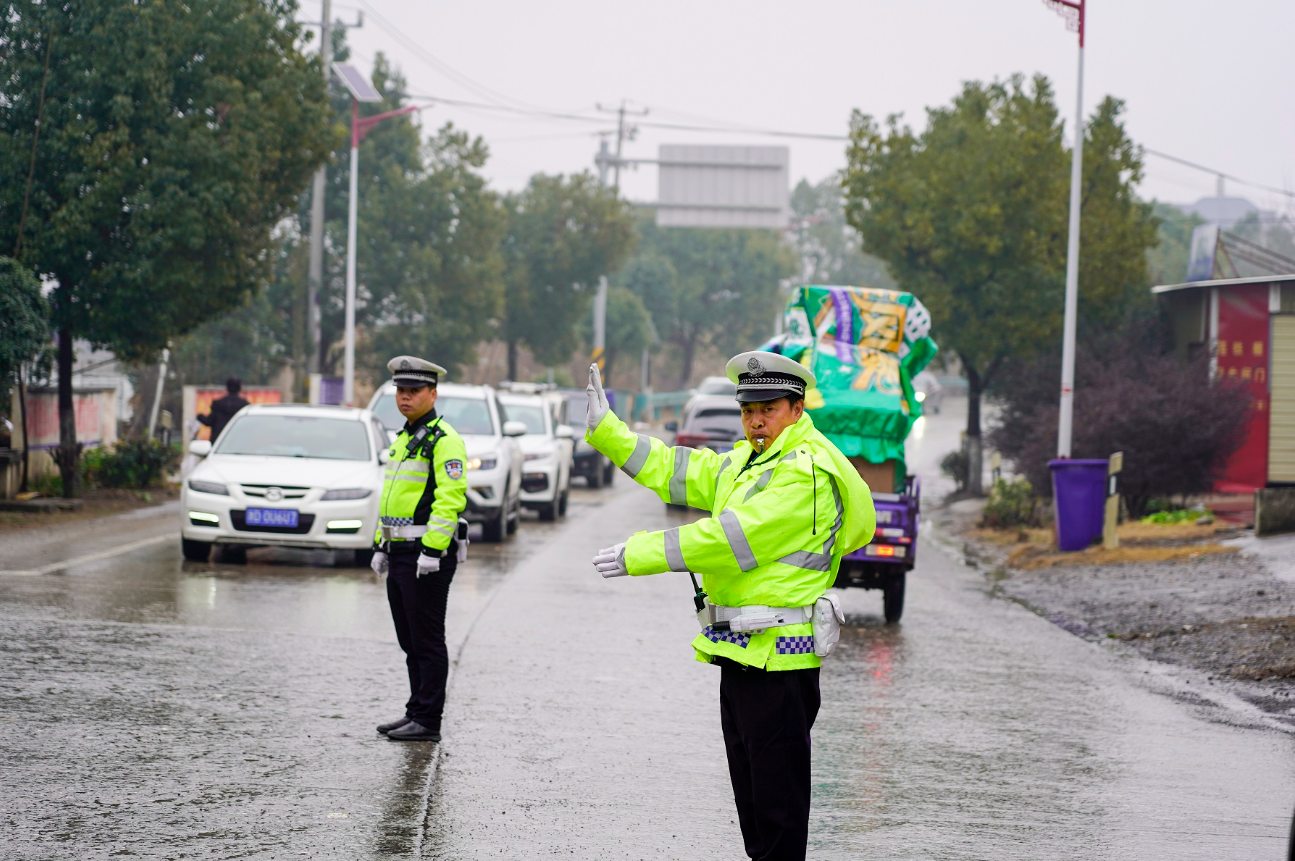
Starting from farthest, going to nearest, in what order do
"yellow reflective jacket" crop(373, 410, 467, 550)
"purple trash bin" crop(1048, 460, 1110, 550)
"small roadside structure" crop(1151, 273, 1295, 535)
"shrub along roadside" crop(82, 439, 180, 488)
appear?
"small roadside structure" crop(1151, 273, 1295, 535)
"shrub along roadside" crop(82, 439, 180, 488)
"purple trash bin" crop(1048, 460, 1110, 550)
"yellow reflective jacket" crop(373, 410, 467, 550)

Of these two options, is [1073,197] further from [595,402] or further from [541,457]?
[595,402]

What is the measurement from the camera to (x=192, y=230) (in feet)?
64.3

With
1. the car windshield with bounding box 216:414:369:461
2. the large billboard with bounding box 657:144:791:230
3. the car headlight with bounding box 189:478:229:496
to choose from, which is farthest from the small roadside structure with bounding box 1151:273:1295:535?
the car headlight with bounding box 189:478:229:496

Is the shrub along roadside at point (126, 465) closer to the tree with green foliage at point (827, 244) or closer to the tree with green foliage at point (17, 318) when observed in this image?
the tree with green foliage at point (17, 318)

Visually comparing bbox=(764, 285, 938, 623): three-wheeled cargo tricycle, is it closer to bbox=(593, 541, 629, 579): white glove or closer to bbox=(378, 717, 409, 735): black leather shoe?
bbox=(378, 717, 409, 735): black leather shoe

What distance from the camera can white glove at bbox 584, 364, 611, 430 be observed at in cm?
501

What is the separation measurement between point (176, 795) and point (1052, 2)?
19.5 metres

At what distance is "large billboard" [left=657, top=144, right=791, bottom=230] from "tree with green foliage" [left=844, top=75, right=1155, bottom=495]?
34.5 ft

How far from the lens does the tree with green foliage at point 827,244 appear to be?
363 ft

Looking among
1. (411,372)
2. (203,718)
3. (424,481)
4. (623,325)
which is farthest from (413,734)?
(623,325)

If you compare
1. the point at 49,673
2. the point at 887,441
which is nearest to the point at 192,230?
the point at 887,441

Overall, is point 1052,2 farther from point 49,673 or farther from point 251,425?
point 49,673

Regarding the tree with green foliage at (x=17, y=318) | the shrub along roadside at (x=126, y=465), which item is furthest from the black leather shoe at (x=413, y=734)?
the shrub along roadside at (x=126, y=465)

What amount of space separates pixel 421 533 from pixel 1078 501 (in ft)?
41.9
